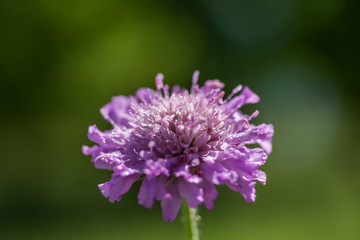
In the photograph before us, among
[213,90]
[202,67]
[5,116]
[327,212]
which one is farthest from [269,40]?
[213,90]

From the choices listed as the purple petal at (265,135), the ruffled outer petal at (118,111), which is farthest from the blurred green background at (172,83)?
the purple petal at (265,135)

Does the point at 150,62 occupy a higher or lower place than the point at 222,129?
higher

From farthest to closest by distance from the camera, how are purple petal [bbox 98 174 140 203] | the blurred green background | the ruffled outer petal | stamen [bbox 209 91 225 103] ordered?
the blurred green background → the ruffled outer petal → stamen [bbox 209 91 225 103] → purple petal [bbox 98 174 140 203]

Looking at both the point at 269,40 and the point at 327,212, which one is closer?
the point at 327,212

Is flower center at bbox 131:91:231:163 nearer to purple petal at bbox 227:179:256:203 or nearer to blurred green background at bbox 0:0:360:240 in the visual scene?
purple petal at bbox 227:179:256:203

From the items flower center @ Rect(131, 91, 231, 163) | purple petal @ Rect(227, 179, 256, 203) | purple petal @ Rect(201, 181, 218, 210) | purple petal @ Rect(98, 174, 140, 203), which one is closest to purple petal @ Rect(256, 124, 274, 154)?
flower center @ Rect(131, 91, 231, 163)

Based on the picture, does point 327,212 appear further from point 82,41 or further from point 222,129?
point 82,41
